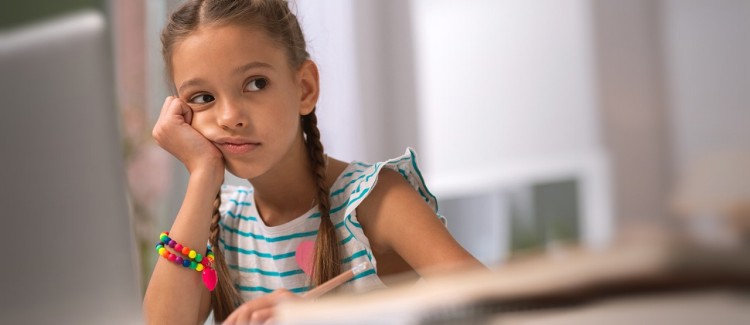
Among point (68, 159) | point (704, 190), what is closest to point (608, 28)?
point (704, 190)

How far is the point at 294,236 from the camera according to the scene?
117 cm

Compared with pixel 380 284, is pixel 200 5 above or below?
above

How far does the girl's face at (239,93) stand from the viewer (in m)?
1.03

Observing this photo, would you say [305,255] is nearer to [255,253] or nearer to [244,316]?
[255,253]

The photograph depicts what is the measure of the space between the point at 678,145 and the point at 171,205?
49.5 inches

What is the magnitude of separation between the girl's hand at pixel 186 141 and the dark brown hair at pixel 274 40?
84 millimetres

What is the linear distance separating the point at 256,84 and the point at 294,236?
0.83ft

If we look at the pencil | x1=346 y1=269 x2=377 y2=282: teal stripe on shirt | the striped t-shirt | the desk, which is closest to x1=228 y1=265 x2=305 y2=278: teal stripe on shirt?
the striped t-shirt

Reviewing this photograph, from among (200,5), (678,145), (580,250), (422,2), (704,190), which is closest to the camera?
(580,250)

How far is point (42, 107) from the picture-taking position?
634 mm

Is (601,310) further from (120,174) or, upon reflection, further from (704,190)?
(120,174)

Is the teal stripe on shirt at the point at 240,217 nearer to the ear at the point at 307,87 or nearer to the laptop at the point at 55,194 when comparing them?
the ear at the point at 307,87

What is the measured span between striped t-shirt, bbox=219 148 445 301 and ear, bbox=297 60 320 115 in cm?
12

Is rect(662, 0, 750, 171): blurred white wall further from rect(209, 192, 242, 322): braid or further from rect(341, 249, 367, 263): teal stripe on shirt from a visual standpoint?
rect(209, 192, 242, 322): braid
